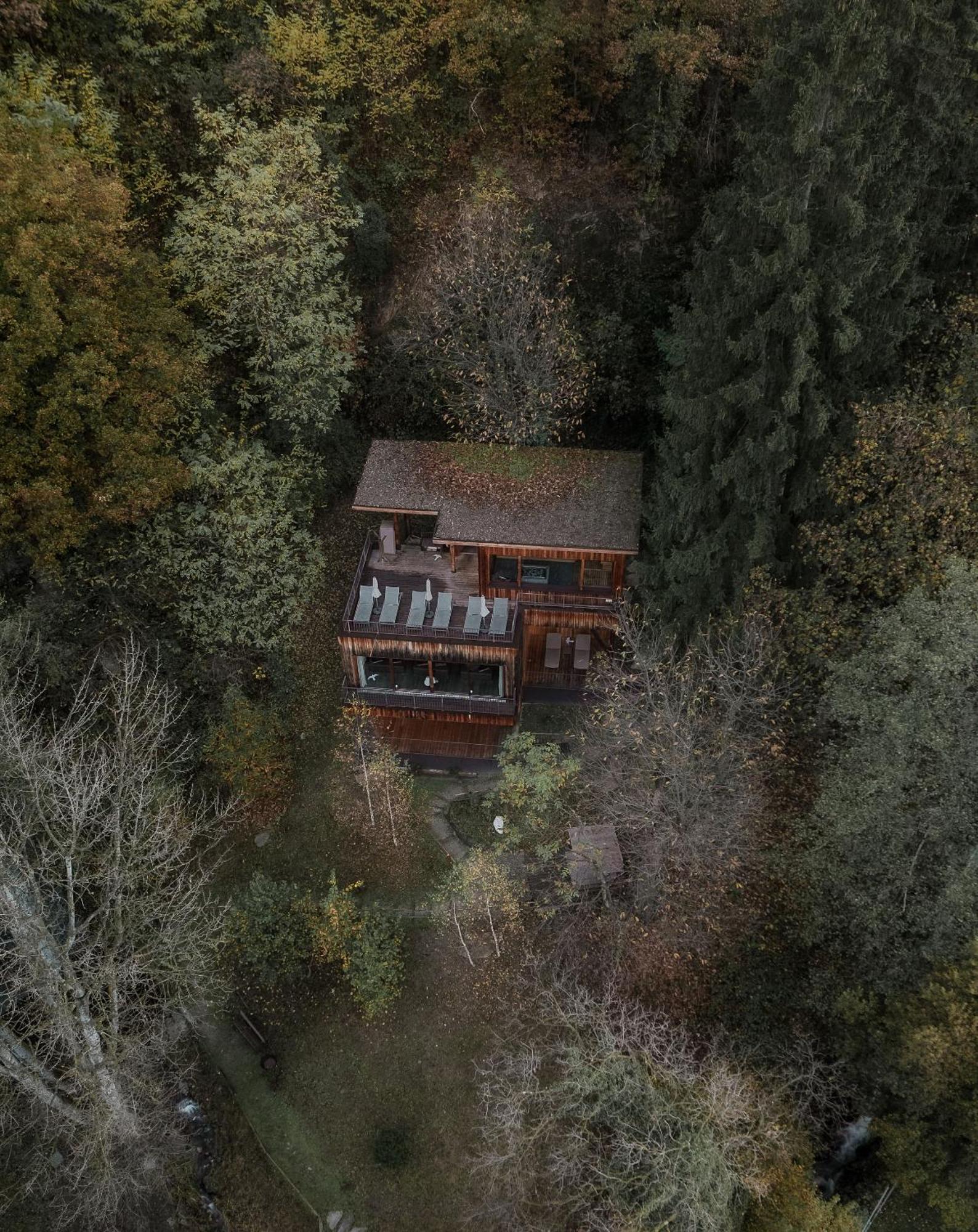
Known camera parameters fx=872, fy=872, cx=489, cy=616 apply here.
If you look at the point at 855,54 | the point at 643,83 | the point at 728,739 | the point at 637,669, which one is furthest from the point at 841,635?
the point at 643,83

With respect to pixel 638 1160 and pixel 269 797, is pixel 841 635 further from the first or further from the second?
pixel 269 797

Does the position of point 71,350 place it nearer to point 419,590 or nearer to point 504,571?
point 419,590

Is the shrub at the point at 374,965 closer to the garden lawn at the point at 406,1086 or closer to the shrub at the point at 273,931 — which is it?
the garden lawn at the point at 406,1086

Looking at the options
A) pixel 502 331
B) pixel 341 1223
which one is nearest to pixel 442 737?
pixel 341 1223

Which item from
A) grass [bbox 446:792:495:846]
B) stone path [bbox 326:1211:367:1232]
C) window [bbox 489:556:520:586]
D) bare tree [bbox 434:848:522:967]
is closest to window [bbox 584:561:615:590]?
window [bbox 489:556:520:586]

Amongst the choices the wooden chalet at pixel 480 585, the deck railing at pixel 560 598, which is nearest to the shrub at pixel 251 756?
the wooden chalet at pixel 480 585

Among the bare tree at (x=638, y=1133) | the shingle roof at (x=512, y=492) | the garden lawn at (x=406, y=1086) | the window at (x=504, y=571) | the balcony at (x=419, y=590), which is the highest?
the shingle roof at (x=512, y=492)

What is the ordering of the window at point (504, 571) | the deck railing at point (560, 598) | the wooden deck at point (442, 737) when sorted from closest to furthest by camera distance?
1. the wooden deck at point (442, 737)
2. the deck railing at point (560, 598)
3. the window at point (504, 571)
